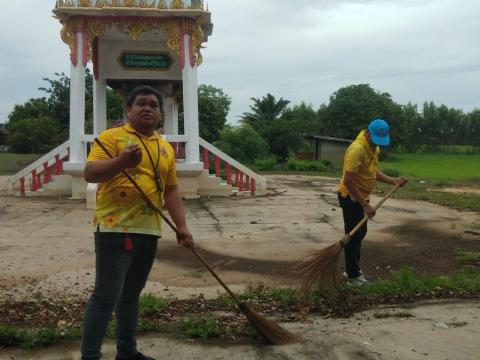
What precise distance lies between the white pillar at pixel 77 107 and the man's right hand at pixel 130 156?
9328 millimetres

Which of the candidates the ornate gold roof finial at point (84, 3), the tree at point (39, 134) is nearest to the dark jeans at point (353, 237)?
the ornate gold roof finial at point (84, 3)

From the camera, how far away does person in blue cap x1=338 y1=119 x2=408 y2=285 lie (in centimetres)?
497

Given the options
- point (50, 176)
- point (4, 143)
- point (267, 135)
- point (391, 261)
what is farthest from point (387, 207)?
point (4, 143)

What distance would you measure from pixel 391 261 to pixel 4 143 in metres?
48.0

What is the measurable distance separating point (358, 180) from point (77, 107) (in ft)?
27.3

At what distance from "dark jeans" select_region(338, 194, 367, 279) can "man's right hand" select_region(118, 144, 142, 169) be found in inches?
117

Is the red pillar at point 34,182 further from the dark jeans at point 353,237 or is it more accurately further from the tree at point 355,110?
the tree at point 355,110

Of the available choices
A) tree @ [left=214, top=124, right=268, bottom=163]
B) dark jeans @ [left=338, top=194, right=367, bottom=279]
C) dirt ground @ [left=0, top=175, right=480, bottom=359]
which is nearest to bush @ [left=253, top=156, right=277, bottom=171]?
tree @ [left=214, top=124, right=268, bottom=163]

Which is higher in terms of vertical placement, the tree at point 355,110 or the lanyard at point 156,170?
the tree at point 355,110

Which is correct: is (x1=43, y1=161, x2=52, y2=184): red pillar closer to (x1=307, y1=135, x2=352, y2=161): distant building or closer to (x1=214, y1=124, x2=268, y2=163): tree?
(x1=214, y1=124, x2=268, y2=163): tree

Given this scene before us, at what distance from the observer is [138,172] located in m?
2.92

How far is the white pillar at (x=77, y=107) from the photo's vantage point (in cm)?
1155

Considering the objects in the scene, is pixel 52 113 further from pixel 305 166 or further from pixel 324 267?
pixel 324 267

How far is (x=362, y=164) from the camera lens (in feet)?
16.6
